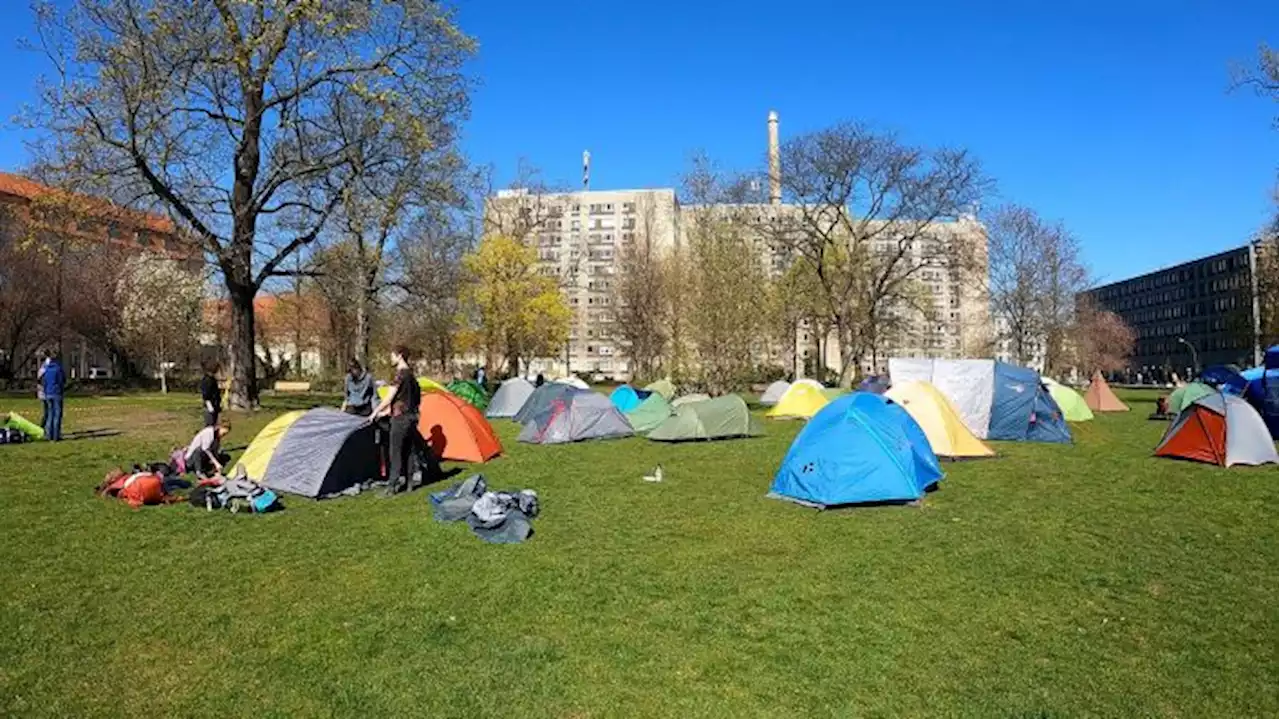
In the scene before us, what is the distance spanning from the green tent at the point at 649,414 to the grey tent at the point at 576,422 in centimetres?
99

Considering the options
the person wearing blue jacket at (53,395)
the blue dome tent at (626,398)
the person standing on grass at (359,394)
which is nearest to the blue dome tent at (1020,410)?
the blue dome tent at (626,398)

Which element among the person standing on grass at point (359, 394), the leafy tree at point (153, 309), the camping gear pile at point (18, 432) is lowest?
the camping gear pile at point (18, 432)

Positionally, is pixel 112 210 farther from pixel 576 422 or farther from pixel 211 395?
pixel 576 422

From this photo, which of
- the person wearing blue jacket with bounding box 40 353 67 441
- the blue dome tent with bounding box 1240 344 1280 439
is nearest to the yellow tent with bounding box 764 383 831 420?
the blue dome tent with bounding box 1240 344 1280 439

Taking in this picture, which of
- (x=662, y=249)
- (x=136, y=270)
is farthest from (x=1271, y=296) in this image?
(x=136, y=270)

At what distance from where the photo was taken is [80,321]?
151 ft

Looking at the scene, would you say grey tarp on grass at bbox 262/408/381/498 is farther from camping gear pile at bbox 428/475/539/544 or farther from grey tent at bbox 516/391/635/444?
grey tent at bbox 516/391/635/444

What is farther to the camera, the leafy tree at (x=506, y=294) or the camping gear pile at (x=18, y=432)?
the leafy tree at (x=506, y=294)

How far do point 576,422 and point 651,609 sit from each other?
13.2 metres

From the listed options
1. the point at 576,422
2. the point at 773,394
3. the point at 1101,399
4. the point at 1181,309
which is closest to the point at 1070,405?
the point at 1101,399

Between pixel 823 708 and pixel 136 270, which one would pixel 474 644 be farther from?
pixel 136 270

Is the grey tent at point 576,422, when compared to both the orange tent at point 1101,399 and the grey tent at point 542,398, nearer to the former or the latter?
the grey tent at point 542,398

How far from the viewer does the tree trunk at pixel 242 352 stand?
78.1ft

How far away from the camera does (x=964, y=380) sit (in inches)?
773
